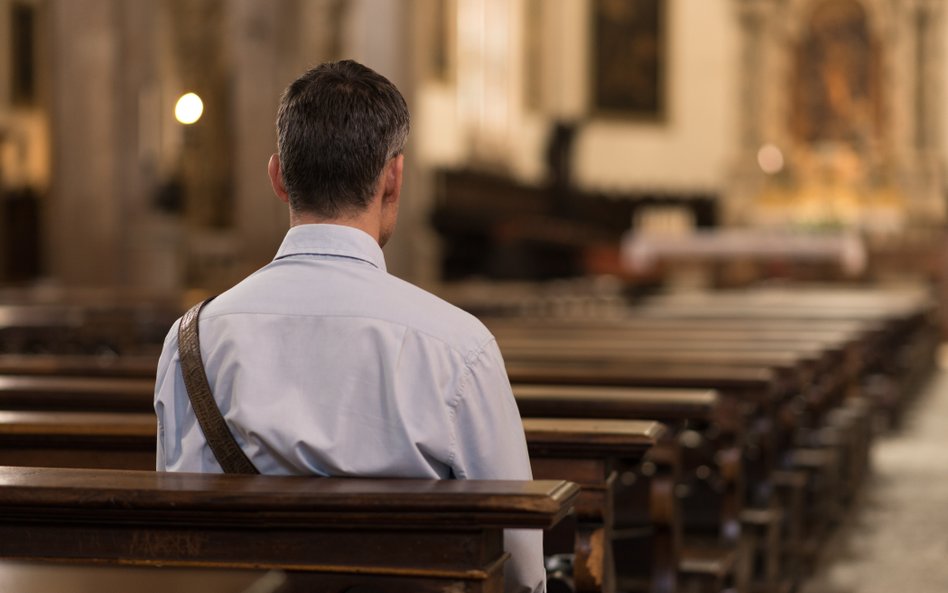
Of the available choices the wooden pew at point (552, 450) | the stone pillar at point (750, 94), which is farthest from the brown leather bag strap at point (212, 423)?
the stone pillar at point (750, 94)

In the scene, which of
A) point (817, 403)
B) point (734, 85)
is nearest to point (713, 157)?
point (734, 85)

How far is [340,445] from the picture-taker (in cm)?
185

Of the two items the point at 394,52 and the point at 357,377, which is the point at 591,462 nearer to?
the point at 357,377

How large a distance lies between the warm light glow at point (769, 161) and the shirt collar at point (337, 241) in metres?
18.7

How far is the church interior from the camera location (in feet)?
10.2

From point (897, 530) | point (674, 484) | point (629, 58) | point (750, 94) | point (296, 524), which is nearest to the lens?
A: point (296, 524)

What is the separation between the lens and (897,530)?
18.2 feet

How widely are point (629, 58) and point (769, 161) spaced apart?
2.42 metres

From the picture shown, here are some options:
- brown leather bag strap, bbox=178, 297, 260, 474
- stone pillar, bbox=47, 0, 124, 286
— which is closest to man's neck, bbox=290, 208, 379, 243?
brown leather bag strap, bbox=178, 297, 260, 474

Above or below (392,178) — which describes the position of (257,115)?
above

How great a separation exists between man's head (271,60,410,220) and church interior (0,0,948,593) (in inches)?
18.8

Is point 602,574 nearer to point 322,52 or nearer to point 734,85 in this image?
point 322,52

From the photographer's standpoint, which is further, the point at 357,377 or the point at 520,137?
the point at 520,137

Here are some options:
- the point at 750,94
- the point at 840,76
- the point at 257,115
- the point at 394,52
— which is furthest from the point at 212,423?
the point at 840,76
